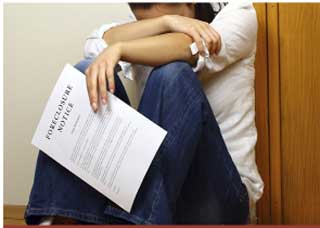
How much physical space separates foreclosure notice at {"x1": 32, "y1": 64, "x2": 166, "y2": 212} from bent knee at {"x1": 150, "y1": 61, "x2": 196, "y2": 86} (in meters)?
0.08

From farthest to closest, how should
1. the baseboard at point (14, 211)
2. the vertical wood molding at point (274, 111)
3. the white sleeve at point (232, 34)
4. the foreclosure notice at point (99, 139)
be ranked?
the baseboard at point (14, 211) → the vertical wood molding at point (274, 111) → the white sleeve at point (232, 34) → the foreclosure notice at point (99, 139)

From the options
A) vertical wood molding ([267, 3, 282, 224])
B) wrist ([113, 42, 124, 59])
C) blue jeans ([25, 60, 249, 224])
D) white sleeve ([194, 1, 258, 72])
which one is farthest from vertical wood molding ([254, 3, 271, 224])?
→ wrist ([113, 42, 124, 59])

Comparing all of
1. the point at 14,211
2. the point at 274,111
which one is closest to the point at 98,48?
the point at 274,111

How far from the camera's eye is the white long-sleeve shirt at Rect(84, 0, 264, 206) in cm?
Answer: 92

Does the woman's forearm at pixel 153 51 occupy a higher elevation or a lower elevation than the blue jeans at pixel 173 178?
higher

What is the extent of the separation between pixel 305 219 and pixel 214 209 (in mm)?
333

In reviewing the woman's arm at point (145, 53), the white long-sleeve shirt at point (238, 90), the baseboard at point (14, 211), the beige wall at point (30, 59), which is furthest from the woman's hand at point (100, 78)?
the baseboard at point (14, 211)

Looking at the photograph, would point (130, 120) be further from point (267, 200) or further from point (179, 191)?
point (267, 200)

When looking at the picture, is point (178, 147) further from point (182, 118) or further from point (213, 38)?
point (213, 38)

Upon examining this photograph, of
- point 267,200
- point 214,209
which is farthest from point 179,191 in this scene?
point 267,200

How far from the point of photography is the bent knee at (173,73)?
0.80 m

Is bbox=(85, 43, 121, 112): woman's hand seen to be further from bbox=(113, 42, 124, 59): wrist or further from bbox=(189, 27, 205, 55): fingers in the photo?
bbox=(189, 27, 205, 55): fingers

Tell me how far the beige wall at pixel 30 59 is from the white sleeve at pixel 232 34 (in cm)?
29

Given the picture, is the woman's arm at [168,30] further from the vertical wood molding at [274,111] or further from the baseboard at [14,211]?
the baseboard at [14,211]
